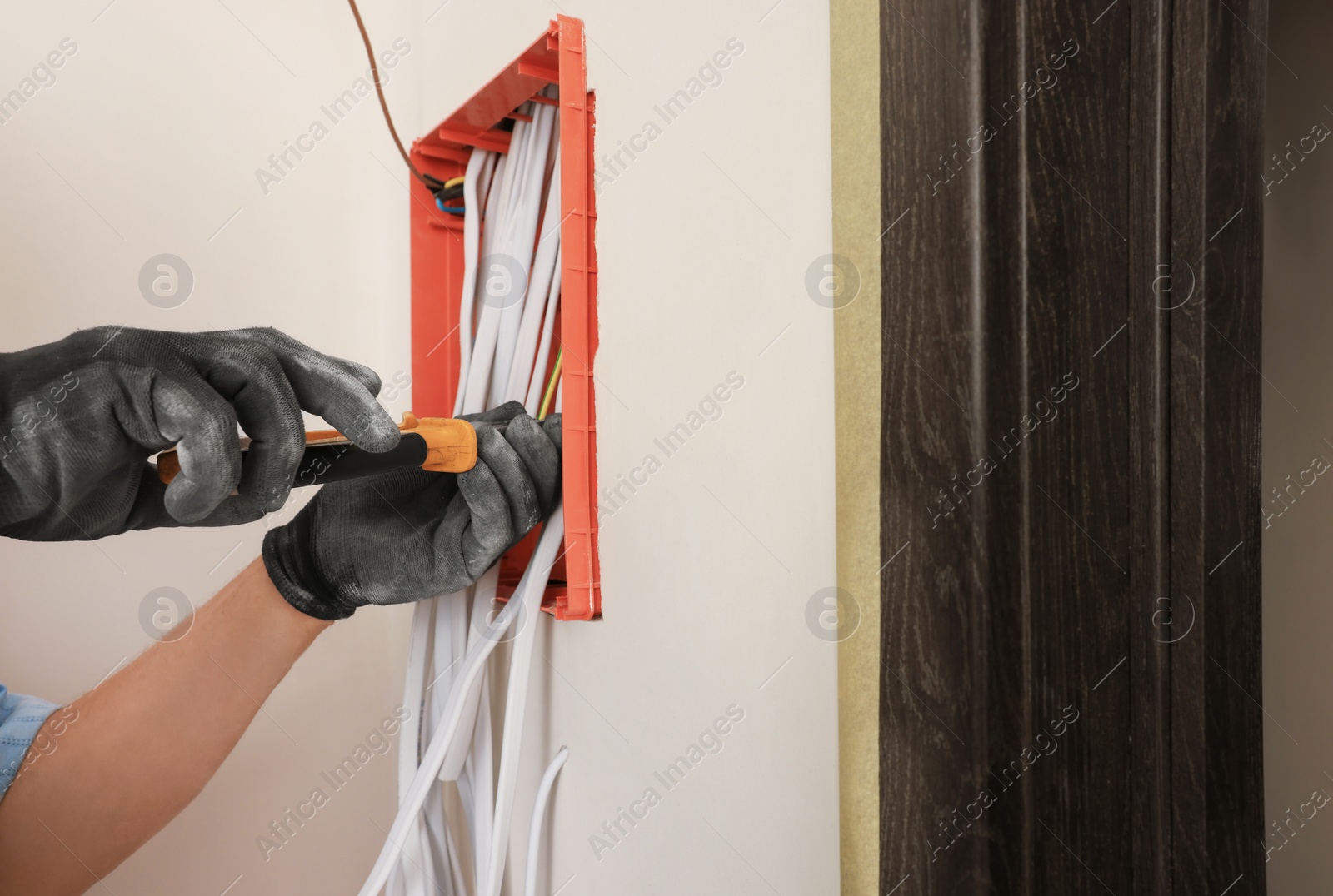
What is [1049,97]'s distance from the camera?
480 mm

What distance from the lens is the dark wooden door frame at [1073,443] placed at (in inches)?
18.5

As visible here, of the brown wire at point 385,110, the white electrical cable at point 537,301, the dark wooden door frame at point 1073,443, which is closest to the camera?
the dark wooden door frame at point 1073,443

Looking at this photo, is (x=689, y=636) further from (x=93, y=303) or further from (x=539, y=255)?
(x=93, y=303)

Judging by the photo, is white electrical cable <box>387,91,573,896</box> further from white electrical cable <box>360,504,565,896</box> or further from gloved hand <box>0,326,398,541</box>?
gloved hand <box>0,326,398,541</box>

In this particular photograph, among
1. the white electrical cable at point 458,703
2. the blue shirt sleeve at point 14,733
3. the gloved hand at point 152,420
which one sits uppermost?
the gloved hand at point 152,420

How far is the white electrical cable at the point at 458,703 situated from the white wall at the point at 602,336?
75 millimetres

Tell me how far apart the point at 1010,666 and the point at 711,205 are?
1.45 feet

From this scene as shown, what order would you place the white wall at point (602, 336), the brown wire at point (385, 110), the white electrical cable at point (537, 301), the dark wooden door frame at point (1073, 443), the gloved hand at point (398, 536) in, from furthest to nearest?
the brown wire at point (385, 110) → the white electrical cable at point (537, 301) → the gloved hand at point (398, 536) → the white wall at point (602, 336) → the dark wooden door frame at point (1073, 443)

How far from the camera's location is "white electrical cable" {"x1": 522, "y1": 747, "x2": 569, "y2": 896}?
3.00 feet

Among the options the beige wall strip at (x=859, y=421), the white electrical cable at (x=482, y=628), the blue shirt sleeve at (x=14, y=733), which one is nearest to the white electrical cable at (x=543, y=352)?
the white electrical cable at (x=482, y=628)

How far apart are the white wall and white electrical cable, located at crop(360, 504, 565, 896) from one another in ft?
0.25

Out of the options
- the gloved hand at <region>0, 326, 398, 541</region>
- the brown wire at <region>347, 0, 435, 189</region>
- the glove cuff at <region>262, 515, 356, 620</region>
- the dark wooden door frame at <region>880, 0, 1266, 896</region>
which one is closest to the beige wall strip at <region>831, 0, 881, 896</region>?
the dark wooden door frame at <region>880, 0, 1266, 896</region>

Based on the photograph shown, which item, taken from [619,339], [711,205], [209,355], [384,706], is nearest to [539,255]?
[619,339]

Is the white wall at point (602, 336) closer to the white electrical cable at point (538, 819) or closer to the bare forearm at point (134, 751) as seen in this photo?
the white electrical cable at point (538, 819)
